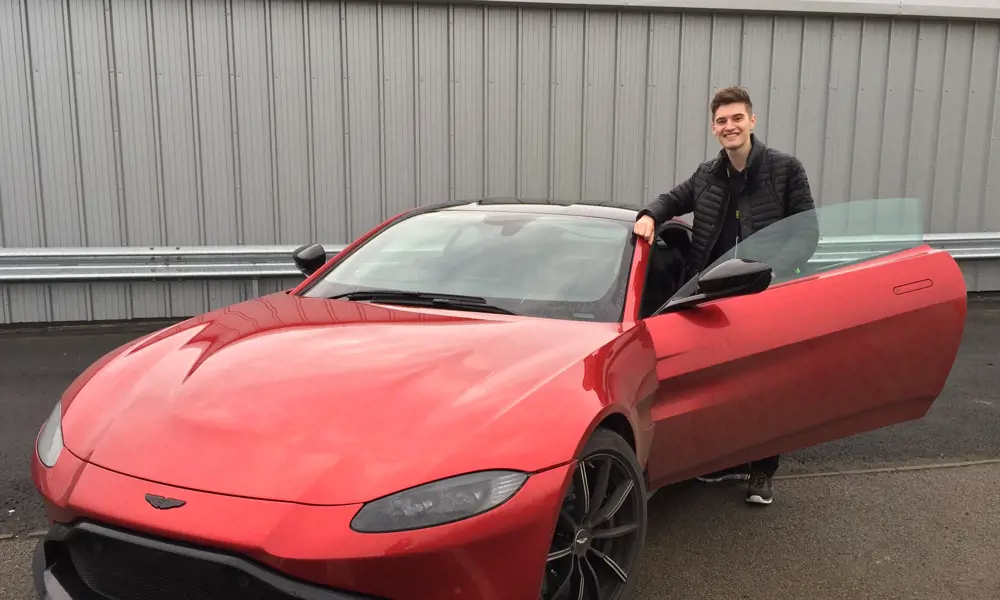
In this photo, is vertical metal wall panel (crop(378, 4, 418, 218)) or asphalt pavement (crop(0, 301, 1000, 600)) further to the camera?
vertical metal wall panel (crop(378, 4, 418, 218))

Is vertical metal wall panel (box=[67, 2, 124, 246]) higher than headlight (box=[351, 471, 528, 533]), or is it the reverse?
vertical metal wall panel (box=[67, 2, 124, 246])

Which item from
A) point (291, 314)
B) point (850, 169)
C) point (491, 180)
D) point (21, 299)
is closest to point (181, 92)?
point (21, 299)

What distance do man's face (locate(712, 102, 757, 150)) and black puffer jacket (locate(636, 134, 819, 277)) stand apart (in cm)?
9

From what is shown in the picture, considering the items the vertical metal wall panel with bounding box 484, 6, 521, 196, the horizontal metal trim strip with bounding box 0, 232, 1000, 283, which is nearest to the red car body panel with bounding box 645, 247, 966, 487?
the horizontal metal trim strip with bounding box 0, 232, 1000, 283

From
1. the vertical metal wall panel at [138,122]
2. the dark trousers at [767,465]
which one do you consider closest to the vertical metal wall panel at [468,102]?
the vertical metal wall panel at [138,122]

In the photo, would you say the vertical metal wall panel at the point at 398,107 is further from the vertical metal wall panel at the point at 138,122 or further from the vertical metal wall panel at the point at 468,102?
the vertical metal wall panel at the point at 138,122

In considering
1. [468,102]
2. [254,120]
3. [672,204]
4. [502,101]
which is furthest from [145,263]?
[672,204]

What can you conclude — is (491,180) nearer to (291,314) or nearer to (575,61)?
(575,61)

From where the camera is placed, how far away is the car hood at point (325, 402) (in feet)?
5.88

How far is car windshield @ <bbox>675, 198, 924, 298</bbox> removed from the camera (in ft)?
10.3

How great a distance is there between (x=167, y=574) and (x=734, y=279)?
207 cm

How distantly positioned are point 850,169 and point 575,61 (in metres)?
3.38

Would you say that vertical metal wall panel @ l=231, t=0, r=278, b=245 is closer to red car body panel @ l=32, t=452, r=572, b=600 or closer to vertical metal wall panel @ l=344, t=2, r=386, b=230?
vertical metal wall panel @ l=344, t=2, r=386, b=230

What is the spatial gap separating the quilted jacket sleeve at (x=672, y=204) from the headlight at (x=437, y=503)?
1889mm
